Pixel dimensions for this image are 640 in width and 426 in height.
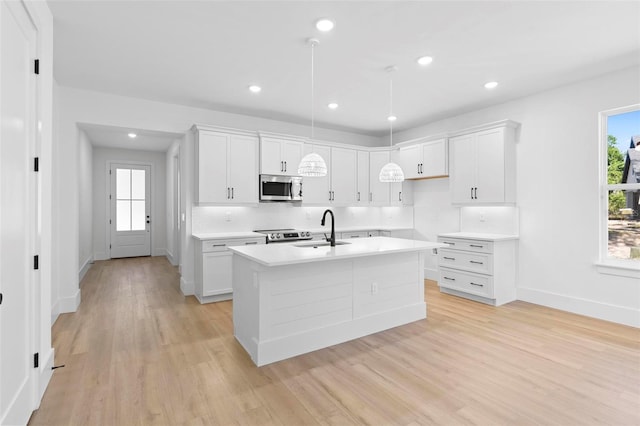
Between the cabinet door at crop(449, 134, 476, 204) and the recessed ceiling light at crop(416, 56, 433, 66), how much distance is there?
187cm

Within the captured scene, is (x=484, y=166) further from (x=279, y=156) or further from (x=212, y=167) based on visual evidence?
(x=212, y=167)

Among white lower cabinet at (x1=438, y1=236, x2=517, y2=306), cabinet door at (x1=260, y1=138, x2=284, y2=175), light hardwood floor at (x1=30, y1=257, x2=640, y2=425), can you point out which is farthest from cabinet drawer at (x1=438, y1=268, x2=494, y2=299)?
cabinet door at (x1=260, y1=138, x2=284, y2=175)

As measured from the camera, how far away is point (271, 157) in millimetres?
5297

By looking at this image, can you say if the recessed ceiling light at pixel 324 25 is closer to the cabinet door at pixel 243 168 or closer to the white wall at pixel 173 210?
the cabinet door at pixel 243 168

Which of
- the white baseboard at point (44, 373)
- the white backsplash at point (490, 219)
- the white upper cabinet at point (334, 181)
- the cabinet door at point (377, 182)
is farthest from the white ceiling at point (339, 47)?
the white baseboard at point (44, 373)

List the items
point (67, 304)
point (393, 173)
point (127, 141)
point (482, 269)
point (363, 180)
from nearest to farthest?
point (393, 173)
point (67, 304)
point (482, 269)
point (363, 180)
point (127, 141)

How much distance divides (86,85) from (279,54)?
2.67 m

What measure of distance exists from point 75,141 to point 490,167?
5.71 m

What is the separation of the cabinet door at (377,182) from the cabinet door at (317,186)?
0.95 meters

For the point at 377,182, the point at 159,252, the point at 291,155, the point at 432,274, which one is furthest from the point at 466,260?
the point at 159,252

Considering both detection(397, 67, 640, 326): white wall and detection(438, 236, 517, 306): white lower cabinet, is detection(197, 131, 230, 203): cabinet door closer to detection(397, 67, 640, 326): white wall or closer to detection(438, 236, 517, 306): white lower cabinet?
detection(438, 236, 517, 306): white lower cabinet

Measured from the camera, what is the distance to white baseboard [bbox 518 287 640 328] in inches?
145

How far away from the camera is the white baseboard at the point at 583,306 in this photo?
12.1ft

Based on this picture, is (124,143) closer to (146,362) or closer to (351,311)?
(146,362)
